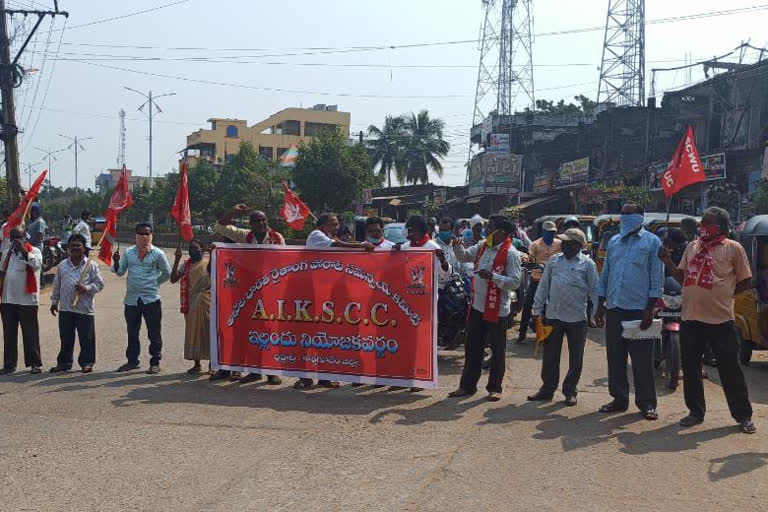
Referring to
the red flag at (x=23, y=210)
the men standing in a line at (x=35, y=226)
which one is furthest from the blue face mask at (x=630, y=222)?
the men standing in a line at (x=35, y=226)

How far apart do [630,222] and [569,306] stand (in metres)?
0.95

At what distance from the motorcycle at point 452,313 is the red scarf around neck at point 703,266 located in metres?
2.93

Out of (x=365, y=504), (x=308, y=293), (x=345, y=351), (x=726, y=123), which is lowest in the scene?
(x=365, y=504)

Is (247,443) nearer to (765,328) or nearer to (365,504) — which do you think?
(365,504)

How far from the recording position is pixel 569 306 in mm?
7004

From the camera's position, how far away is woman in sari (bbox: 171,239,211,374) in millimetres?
A: 8289

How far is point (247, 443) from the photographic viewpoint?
5.84 metres

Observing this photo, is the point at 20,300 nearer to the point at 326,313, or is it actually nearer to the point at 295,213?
the point at 326,313

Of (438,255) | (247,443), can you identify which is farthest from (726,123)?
(247,443)

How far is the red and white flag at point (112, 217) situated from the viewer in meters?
9.70

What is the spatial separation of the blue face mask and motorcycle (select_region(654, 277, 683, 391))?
1495 millimetres

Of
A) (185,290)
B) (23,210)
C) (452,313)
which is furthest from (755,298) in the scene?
(23,210)

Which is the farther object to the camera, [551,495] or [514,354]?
[514,354]

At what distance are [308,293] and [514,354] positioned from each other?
11.5 feet
